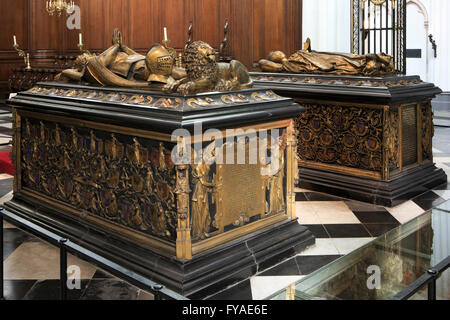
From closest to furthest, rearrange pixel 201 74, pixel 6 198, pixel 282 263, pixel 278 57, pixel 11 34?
pixel 201 74 < pixel 282 263 < pixel 6 198 < pixel 278 57 < pixel 11 34

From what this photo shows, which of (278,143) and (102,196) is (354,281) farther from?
(102,196)

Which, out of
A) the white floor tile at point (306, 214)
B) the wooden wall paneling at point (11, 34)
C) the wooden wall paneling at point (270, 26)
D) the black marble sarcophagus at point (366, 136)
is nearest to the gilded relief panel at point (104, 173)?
the white floor tile at point (306, 214)

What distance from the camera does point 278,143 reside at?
3996mm

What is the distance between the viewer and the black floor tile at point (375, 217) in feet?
16.1

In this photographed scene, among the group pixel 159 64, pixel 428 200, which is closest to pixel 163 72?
pixel 159 64

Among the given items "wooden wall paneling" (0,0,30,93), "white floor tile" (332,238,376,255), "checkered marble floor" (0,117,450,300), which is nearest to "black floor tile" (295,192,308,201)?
"checkered marble floor" (0,117,450,300)

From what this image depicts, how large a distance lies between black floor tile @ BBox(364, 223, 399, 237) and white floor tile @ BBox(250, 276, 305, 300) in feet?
4.06

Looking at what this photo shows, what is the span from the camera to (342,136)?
5797 mm

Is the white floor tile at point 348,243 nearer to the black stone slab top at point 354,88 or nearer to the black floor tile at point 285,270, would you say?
the black floor tile at point 285,270

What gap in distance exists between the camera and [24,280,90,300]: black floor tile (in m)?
3.33

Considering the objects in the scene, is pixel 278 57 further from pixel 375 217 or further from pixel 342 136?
pixel 375 217

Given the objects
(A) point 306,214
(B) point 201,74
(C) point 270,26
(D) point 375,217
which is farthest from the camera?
(C) point 270,26

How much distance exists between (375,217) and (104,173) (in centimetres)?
243

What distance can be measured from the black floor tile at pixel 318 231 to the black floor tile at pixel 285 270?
0.68 m
